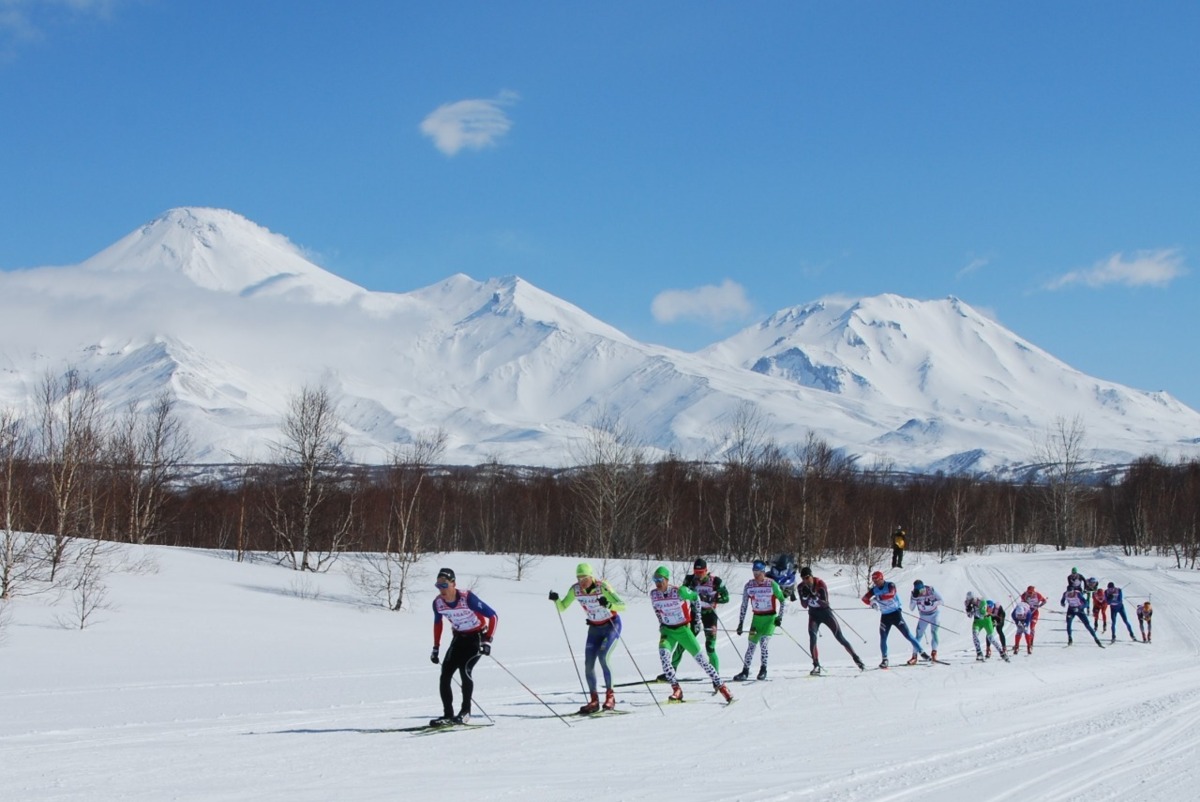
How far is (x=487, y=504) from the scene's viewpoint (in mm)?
103500

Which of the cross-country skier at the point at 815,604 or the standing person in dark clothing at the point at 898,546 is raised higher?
the standing person in dark clothing at the point at 898,546

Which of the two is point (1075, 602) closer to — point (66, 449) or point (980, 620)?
point (980, 620)

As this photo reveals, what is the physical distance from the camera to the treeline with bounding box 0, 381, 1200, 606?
40625mm

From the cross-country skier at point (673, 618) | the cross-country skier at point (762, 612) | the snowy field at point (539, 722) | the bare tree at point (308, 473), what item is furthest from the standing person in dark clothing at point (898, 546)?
the cross-country skier at point (673, 618)

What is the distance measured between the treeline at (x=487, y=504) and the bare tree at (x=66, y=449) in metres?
0.12

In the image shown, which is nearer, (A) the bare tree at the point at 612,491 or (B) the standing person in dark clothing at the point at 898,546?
(B) the standing person in dark clothing at the point at 898,546

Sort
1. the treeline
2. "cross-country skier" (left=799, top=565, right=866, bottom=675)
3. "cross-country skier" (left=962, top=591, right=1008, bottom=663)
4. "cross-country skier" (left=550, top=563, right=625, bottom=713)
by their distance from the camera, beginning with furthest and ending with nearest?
the treeline, "cross-country skier" (left=962, top=591, right=1008, bottom=663), "cross-country skier" (left=799, top=565, right=866, bottom=675), "cross-country skier" (left=550, top=563, right=625, bottom=713)

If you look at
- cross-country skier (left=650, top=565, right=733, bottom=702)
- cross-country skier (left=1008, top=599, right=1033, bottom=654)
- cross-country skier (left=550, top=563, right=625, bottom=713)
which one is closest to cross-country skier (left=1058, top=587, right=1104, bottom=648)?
cross-country skier (left=1008, top=599, right=1033, bottom=654)

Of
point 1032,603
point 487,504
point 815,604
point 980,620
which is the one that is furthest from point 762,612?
point 487,504

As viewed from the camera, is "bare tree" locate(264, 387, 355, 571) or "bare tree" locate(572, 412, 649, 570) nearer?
"bare tree" locate(264, 387, 355, 571)

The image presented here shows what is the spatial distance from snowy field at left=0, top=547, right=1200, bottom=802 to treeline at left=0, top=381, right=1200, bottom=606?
9.40m

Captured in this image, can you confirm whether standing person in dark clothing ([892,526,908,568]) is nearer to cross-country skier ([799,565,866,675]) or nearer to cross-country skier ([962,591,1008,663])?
cross-country skier ([962,591,1008,663])

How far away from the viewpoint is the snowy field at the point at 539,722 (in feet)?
32.7

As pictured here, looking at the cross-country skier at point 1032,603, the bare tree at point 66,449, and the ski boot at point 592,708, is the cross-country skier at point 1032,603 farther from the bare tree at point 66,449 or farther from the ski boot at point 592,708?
the bare tree at point 66,449
